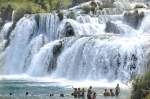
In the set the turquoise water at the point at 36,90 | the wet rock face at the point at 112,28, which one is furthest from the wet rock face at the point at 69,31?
the turquoise water at the point at 36,90

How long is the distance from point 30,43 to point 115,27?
9641 mm

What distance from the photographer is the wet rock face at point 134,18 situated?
6575 centimetres

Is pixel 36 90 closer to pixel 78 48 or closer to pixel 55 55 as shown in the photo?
pixel 78 48

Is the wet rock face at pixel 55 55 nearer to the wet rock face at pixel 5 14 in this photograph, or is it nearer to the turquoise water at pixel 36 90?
the turquoise water at pixel 36 90

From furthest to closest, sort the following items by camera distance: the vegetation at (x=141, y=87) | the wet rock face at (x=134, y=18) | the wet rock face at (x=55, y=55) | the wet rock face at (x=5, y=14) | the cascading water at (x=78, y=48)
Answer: the wet rock face at (x=5, y=14), the wet rock face at (x=134, y=18), the wet rock face at (x=55, y=55), the cascading water at (x=78, y=48), the vegetation at (x=141, y=87)

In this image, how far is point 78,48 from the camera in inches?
2307

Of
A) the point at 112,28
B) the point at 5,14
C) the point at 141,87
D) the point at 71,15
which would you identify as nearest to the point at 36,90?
the point at 141,87

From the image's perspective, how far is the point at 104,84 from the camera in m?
51.8

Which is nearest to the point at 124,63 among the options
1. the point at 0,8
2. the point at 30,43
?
the point at 30,43

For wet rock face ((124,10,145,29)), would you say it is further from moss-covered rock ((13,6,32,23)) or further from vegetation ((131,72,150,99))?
vegetation ((131,72,150,99))

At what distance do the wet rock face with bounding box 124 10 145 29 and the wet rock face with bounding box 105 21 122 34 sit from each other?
1.93m

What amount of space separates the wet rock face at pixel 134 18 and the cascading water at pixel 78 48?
33 centimetres

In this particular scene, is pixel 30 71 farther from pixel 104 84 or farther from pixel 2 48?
pixel 104 84

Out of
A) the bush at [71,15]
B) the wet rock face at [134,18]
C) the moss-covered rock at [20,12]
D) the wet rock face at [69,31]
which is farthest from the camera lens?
A: the moss-covered rock at [20,12]
